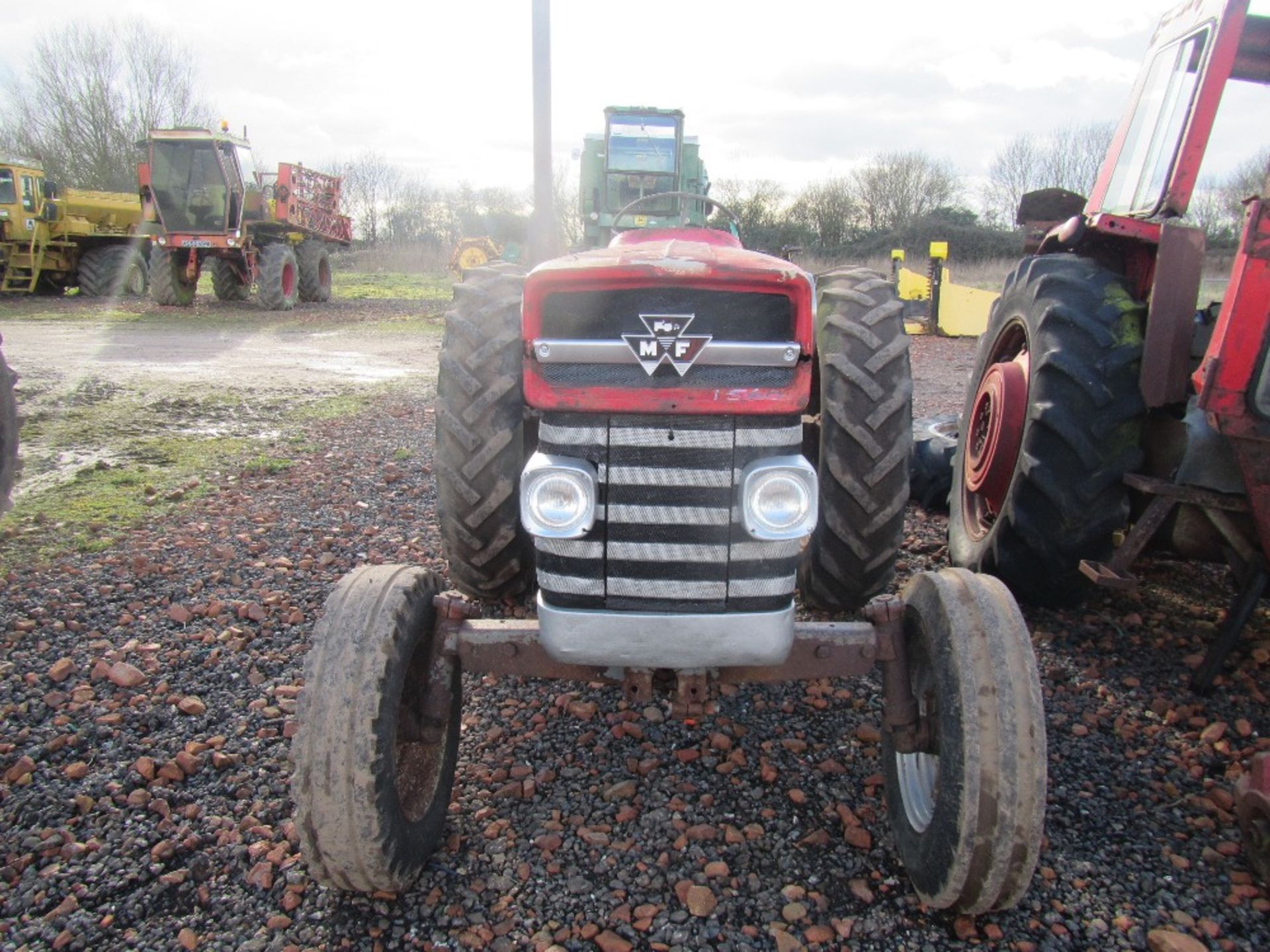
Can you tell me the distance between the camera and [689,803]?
2.46 metres

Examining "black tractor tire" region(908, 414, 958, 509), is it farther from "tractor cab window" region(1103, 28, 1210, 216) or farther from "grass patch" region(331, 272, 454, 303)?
"grass patch" region(331, 272, 454, 303)

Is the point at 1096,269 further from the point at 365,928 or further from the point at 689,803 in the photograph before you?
the point at 365,928

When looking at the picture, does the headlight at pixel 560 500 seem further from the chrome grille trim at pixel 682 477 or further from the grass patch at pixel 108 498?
the grass patch at pixel 108 498

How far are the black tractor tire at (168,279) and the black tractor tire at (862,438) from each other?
50.8 feet

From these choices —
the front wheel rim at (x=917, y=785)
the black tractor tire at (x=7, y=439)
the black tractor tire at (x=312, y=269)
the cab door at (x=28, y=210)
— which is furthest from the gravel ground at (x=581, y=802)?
the cab door at (x=28, y=210)

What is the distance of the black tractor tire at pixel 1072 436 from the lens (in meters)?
3.06

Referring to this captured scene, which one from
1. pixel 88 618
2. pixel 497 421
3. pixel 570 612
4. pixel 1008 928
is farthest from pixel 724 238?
pixel 88 618

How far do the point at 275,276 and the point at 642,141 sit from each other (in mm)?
7072

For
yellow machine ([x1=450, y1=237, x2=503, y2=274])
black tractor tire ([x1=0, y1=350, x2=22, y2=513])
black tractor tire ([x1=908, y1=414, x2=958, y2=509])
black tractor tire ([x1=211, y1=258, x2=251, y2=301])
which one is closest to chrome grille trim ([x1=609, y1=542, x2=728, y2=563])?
black tractor tire ([x1=908, y1=414, x2=958, y2=509])

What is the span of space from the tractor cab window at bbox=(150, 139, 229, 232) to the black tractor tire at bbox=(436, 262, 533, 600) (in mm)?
14680

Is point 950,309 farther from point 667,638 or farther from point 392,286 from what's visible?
point 392,286

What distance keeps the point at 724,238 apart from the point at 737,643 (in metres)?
1.89

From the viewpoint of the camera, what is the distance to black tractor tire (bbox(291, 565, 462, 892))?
6.29 ft

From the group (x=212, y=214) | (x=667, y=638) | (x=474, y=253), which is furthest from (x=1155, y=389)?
(x=474, y=253)
